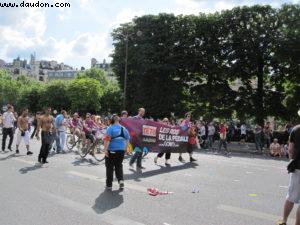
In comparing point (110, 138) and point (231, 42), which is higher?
point (231, 42)

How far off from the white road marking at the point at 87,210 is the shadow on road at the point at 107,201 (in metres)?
0.17

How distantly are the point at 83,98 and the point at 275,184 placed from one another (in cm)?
7292

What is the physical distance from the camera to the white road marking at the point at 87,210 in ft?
24.8

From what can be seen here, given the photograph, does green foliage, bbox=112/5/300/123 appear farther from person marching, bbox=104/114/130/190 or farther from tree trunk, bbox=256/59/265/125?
person marching, bbox=104/114/130/190

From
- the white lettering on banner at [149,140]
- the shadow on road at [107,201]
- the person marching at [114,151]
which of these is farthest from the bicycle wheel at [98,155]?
the shadow on road at [107,201]

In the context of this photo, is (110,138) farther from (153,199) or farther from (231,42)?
(231,42)

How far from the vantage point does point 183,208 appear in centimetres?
865

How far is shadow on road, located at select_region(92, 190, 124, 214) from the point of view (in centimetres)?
852

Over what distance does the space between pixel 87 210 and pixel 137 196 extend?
173 centimetres

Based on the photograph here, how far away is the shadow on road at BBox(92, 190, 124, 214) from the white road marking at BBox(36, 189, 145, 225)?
0.17 meters

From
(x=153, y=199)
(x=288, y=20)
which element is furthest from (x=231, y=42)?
(x=153, y=199)

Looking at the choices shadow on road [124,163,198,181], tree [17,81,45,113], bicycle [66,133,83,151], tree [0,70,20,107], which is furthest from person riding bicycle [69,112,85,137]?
tree [0,70,20,107]

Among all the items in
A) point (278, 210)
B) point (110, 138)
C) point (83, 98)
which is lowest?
point (278, 210)

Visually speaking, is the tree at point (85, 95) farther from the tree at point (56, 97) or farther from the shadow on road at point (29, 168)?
the shadow on road at point (29, 168)
